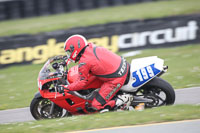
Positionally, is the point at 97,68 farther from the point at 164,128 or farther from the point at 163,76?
the point at 163,76

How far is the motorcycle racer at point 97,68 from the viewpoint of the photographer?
538 cm

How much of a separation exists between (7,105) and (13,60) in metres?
4.43

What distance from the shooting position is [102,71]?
5422 millimetres

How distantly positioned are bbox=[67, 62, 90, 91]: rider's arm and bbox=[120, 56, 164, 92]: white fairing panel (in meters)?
0.81

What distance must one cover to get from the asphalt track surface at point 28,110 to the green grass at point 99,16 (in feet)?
24.7

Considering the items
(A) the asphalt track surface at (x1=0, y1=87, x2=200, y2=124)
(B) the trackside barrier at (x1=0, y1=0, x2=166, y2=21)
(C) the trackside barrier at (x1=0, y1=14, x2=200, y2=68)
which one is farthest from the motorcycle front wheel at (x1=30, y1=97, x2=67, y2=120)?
(B) the trackside barrier at (x1=0, y1=0, x2=166, y2=21)

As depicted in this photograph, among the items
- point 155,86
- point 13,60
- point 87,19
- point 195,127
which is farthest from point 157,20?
point 195,127

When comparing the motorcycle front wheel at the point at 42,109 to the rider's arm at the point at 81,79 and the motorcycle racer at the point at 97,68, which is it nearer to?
the motorcycle racer at the point at 97,68

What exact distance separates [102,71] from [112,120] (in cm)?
95

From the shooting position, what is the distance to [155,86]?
5.56 metres

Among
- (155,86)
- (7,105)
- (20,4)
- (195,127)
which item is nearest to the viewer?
(195,127)

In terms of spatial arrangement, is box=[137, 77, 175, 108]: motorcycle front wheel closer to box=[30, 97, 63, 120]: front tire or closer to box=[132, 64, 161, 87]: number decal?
box=[132, 64, 161, 87]: number decal

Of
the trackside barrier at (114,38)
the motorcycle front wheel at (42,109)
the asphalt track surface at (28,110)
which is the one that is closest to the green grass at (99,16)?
the trackside barrier at (114,38)

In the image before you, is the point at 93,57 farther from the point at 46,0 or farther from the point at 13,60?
the point at 46,0
